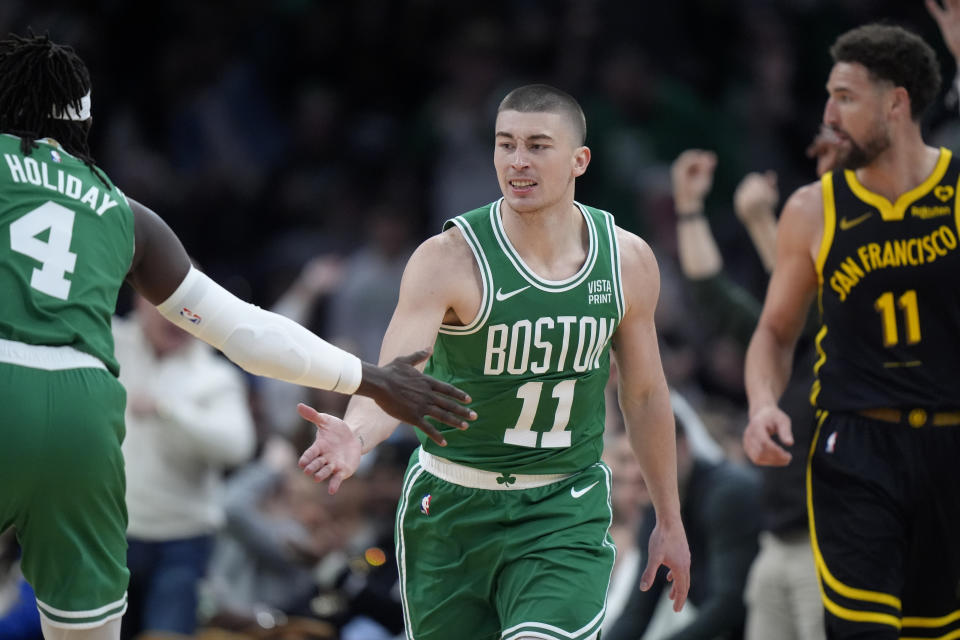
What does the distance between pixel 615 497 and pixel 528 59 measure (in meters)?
6.07

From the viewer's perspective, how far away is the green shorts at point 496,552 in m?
5.17

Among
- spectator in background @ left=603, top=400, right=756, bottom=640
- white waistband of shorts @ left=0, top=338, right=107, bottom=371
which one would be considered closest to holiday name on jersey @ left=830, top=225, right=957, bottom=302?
spectator in background @ left=603, top=400, right=756, bottom=640

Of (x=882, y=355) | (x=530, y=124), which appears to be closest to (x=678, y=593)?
(x=882, y=355)

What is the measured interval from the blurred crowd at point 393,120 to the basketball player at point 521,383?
5.05 meters

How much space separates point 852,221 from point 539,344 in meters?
1.50

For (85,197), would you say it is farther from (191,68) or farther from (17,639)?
(191,68)

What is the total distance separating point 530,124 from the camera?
17.5 feet

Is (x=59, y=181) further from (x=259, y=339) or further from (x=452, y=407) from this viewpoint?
(x=452, y=407)

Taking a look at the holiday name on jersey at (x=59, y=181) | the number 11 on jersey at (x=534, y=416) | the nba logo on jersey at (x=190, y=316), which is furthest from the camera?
the number 11 on jersey at (x=534, y=416)

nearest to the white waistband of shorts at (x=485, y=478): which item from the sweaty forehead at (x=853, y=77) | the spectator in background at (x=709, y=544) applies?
the sweaty forehead at (x=853, y=77)

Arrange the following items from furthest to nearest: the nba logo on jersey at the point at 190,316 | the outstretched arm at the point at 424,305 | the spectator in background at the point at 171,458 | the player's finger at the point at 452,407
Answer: the spectator in background at the point at 171,458 → the outstretched arm at the point at 424,305 → the nba logo on jersey at the point at 190,316 → the player's finger at the point at 452,407

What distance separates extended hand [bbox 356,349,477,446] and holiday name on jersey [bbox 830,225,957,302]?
1888 mm

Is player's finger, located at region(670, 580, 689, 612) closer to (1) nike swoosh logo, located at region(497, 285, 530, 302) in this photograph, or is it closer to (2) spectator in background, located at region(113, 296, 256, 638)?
(1) nike swoosh logo, located at region(497, 285, 530, 302)

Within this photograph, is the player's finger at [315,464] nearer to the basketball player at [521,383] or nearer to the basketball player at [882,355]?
the basketball player at [521,383]
